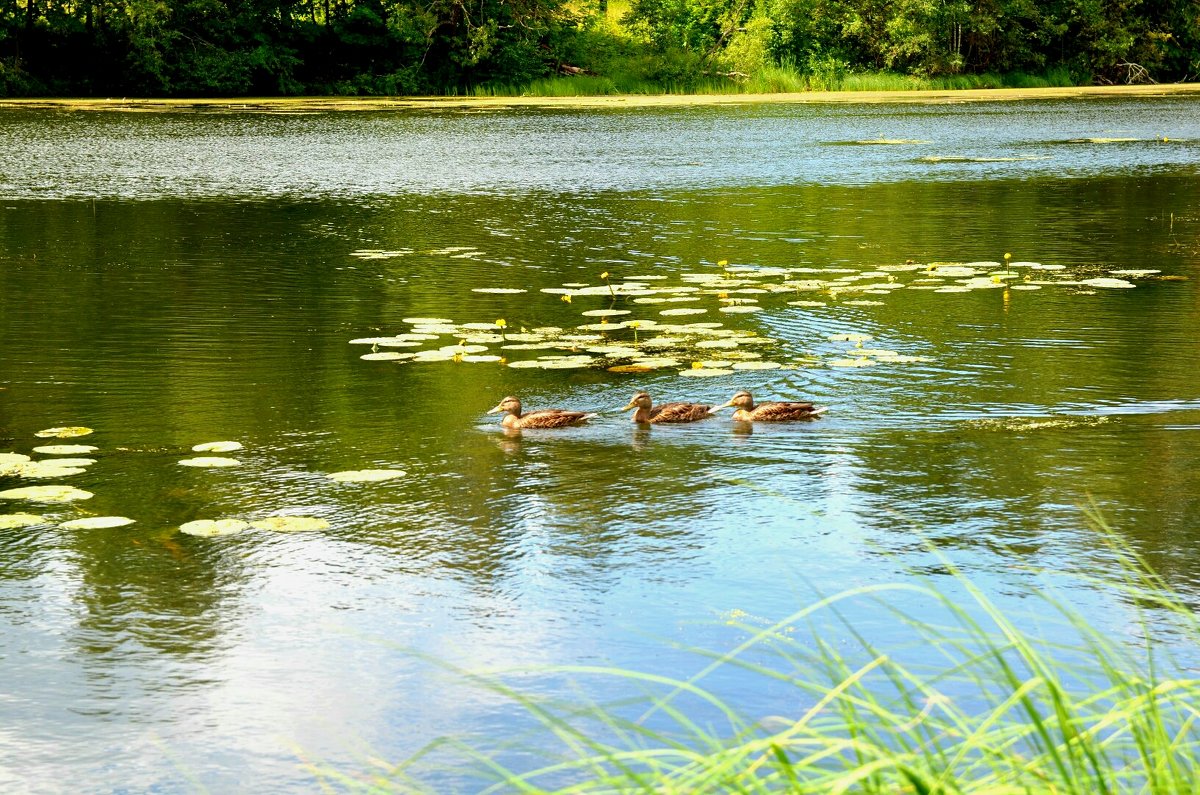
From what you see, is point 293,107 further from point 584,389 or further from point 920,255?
point 584,389

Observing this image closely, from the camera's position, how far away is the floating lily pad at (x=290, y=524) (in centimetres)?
529

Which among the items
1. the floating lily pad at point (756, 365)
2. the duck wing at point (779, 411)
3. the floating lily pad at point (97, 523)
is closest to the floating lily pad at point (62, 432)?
the floating lily pad at point (97, 523)

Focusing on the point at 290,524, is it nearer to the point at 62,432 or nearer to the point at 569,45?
the point at 62,432

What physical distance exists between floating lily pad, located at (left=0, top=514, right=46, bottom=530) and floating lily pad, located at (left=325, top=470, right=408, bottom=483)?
1.11 m

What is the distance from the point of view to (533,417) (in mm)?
6641

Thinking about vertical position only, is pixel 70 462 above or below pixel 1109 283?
below

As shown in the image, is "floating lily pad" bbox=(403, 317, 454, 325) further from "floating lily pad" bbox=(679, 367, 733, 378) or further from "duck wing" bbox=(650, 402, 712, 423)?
"duck wing" bbox=(650, 402, 712, 423)

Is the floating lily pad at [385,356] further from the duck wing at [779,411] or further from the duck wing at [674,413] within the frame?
the duck wing at [779,411]

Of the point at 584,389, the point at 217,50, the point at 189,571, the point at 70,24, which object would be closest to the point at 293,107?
the point at 217,50

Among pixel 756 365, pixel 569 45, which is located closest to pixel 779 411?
pixel 756 365

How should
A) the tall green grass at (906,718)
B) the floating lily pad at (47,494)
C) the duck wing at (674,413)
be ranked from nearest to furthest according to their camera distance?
the tall green grass at (906,718)
the floating lily pad at (47,494)
the duck wing at (674,413)

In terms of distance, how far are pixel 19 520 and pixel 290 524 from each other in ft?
3.20

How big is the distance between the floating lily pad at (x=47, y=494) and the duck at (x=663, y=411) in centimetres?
235

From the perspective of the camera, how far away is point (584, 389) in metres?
7.54
